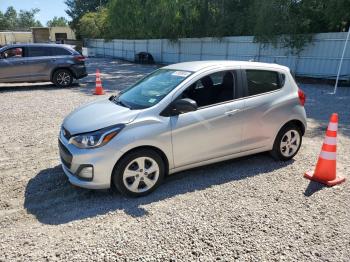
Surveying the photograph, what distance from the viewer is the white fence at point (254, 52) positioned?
15.9 metres

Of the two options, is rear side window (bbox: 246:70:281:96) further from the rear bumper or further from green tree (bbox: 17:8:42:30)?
green tree (bbox: 17:8:42:30)

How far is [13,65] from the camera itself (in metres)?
12.2

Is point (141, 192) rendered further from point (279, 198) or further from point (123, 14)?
point (123, 14)

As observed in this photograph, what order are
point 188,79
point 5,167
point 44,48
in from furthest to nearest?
point 44,48 < point 5,167 < point 188,79

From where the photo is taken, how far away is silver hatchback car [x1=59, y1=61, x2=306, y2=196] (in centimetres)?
378

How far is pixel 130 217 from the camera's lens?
359 cm

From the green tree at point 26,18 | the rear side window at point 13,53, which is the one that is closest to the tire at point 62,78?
the rear side window at point 13,53

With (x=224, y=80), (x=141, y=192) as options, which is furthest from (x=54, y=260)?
(x=224, y=80)

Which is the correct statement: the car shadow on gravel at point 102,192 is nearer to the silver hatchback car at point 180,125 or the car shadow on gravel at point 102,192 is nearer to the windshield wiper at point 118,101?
the silver hatchback car at point 180,125

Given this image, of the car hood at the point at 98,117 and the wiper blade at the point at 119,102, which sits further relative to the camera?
the wiper blade at the point at 119,102

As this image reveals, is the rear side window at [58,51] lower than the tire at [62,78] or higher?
higher

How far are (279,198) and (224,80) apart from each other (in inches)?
70.8

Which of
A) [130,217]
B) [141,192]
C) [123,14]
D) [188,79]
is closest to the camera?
[130,217]

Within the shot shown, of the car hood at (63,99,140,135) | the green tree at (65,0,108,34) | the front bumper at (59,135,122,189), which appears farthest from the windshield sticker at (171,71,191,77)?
the green tree at (65,0,108,34)
